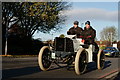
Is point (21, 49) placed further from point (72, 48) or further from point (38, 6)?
point (72, 48)

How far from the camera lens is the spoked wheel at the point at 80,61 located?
9336mm

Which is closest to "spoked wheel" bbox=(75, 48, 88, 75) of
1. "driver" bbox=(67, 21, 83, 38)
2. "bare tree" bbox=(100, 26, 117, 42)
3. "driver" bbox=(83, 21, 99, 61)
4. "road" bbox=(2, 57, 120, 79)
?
"road" bbox=(2, 57, 120, 79)

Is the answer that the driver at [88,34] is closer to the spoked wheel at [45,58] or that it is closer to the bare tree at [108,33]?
the spoked wheel at [45,58]

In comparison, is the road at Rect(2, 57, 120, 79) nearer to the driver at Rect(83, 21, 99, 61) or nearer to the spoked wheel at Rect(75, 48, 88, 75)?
the spoked wheel at Rect(75, 48, 88, 75)

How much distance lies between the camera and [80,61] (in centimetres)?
962

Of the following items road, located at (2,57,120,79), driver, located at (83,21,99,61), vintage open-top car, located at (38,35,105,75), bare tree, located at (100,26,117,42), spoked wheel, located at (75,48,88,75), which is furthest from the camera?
bare tree, located at (100,26,117,42)

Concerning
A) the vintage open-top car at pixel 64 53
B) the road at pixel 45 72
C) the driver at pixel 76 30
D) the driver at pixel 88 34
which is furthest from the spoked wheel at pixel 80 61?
the driver at pixel 76 30

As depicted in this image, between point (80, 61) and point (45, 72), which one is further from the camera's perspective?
point (45, 72)

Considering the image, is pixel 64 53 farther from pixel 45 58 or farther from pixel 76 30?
pixel 76 30

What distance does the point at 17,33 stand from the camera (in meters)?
33.4

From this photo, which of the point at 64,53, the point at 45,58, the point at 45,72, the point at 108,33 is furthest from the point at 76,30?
the point at 108,33

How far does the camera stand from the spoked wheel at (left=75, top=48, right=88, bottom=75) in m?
9.34

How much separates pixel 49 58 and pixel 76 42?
140 cm

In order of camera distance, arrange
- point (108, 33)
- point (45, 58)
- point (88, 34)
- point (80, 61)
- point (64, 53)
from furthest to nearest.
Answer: point (108, 33)
point (88, 34)
point (45, 58)
point (64, 53)
point (80, 61)
